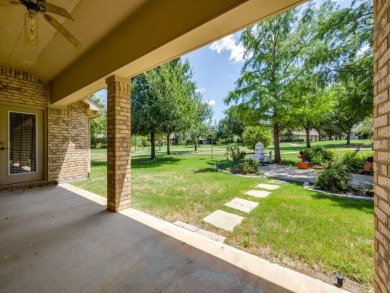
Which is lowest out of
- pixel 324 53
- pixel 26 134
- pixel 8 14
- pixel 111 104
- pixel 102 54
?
pixel 26 134

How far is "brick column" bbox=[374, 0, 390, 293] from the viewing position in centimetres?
123

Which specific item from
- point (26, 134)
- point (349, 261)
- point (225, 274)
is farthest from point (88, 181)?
point (349, 261)

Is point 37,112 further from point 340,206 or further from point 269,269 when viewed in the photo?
point 340,206

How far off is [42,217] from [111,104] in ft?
7.87

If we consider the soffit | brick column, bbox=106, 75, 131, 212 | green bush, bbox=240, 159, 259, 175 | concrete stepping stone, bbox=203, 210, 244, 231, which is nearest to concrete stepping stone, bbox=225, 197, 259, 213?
concrete stepping stone, bbox=203, 210, 244, 231

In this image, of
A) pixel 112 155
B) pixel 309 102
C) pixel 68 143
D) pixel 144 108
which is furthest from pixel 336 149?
pixel 68 143

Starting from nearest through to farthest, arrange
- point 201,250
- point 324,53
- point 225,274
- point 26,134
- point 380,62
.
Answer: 1. point 380,62
2. point 225,274
3. point 201,250
4. point 26,134
5. point 324,53

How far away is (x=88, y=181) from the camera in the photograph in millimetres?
6594

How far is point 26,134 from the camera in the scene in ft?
18.5

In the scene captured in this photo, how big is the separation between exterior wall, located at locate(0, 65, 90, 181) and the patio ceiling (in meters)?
0.71

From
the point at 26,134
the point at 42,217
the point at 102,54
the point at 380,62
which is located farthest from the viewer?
the point at 26,134

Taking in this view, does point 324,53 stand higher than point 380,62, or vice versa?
point 324,53

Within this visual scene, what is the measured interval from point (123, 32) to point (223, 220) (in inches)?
143

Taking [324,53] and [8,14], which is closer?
[8,14]
